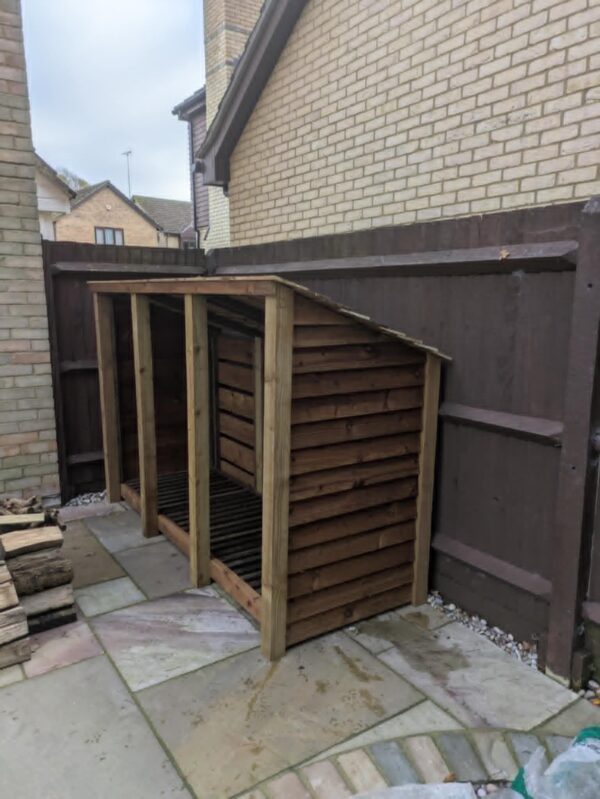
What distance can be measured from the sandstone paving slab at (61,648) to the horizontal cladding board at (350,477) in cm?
143

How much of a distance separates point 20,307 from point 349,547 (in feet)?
11.4

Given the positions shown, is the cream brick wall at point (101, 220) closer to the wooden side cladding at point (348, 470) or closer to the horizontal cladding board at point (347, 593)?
the wooden side cladding at point (348, 470)

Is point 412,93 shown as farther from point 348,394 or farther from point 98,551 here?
point 98,551

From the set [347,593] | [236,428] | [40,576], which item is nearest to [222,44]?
[236,428]

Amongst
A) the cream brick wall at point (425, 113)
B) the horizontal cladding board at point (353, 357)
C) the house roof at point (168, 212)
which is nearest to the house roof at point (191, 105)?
the cream brick wall at point (425, 113)

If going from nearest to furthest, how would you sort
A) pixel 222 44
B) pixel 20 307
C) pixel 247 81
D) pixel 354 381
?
pixel 354 381 → pixel 20 307 → pixel 247 81 → pixel 222 44

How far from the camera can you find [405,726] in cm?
247

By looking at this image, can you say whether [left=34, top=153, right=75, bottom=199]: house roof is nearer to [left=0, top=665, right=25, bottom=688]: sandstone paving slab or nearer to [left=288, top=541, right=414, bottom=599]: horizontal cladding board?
[left=0, top=665, right=25, bottom=688]: sandstone paving slab

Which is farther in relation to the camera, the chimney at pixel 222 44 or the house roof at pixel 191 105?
the house roof at pixel 191 105

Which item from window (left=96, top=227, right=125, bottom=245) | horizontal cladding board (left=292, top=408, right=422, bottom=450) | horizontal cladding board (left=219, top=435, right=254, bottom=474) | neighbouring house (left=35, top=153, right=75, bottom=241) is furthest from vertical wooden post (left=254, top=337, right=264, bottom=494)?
window (left=96, top=227, right=125, bottom=245)

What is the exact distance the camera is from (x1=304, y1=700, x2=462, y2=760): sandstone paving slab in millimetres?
2373

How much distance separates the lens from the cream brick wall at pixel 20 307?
4461 millimetres

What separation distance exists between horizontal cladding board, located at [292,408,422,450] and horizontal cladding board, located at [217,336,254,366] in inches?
77.4

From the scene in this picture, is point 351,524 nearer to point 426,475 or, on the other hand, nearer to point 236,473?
point 426,475
